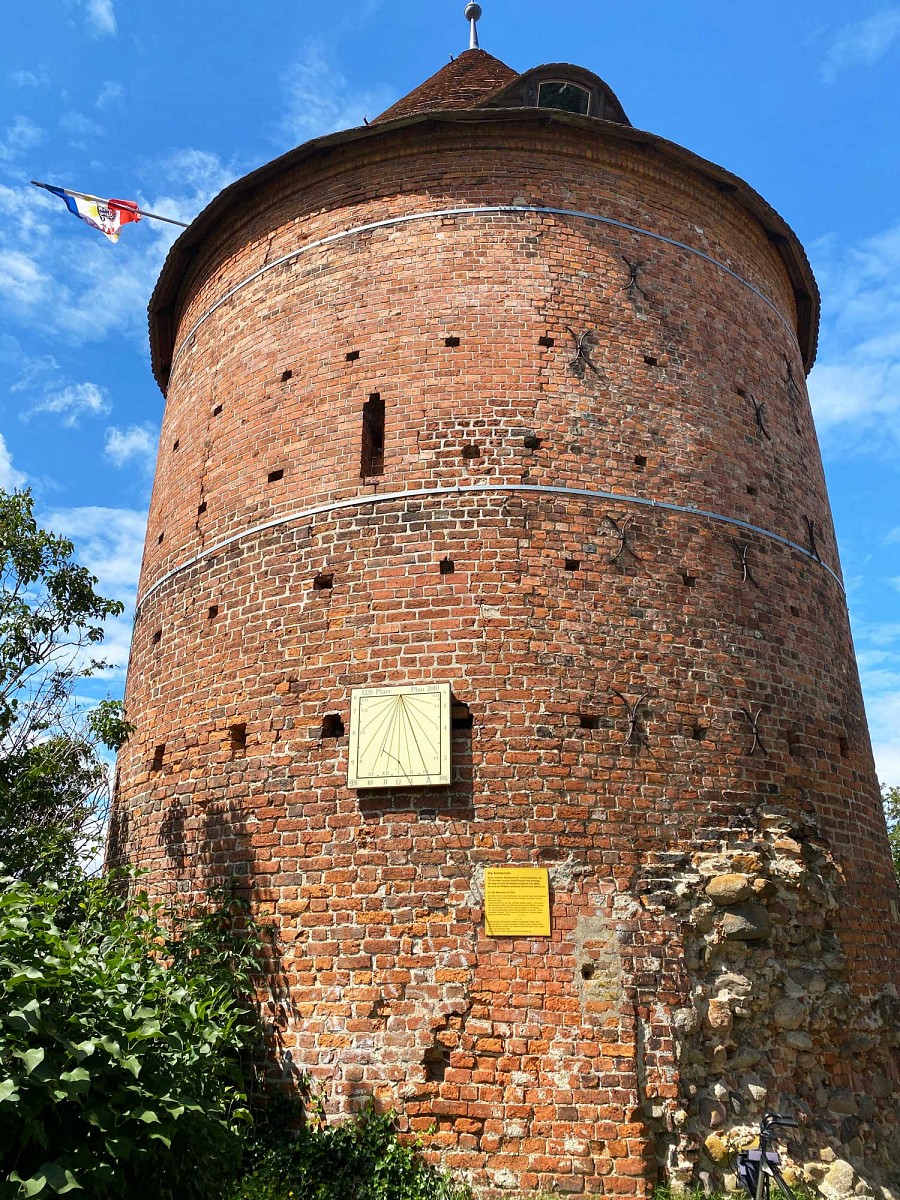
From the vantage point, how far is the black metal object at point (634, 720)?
798 cm

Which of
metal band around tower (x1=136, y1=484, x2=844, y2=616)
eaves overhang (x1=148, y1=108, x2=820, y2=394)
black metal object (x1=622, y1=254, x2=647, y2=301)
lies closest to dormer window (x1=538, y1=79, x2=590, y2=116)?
eaves overhang (x1=148, y1=108, x2=820, y2=394)

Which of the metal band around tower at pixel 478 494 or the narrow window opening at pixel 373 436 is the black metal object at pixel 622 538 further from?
the narrow window opening at pixel 373 436

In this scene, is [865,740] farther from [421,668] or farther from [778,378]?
[421,668]

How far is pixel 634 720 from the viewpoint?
8039 millimetres

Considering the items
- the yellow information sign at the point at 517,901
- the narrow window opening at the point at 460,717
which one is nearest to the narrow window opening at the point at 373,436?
the narrow window opening at the point at 460,717

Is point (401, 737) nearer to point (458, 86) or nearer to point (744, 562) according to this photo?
point (744, 562)

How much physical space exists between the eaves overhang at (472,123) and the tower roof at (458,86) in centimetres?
166

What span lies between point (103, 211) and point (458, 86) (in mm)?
5093

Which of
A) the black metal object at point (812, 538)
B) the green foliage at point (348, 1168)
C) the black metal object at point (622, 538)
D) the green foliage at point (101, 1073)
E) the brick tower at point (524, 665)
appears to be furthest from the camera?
the black metal object at point (812, 538)

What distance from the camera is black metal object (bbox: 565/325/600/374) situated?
930 centimetres

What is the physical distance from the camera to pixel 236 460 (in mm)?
10023

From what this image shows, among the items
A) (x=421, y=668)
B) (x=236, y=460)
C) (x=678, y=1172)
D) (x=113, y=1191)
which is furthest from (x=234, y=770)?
(x=678, y=1172)

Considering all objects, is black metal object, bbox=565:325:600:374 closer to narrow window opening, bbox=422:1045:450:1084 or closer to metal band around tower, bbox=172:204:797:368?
metal band around tower, bbox=172:204:797:368

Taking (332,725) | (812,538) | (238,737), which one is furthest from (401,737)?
(812,538)
